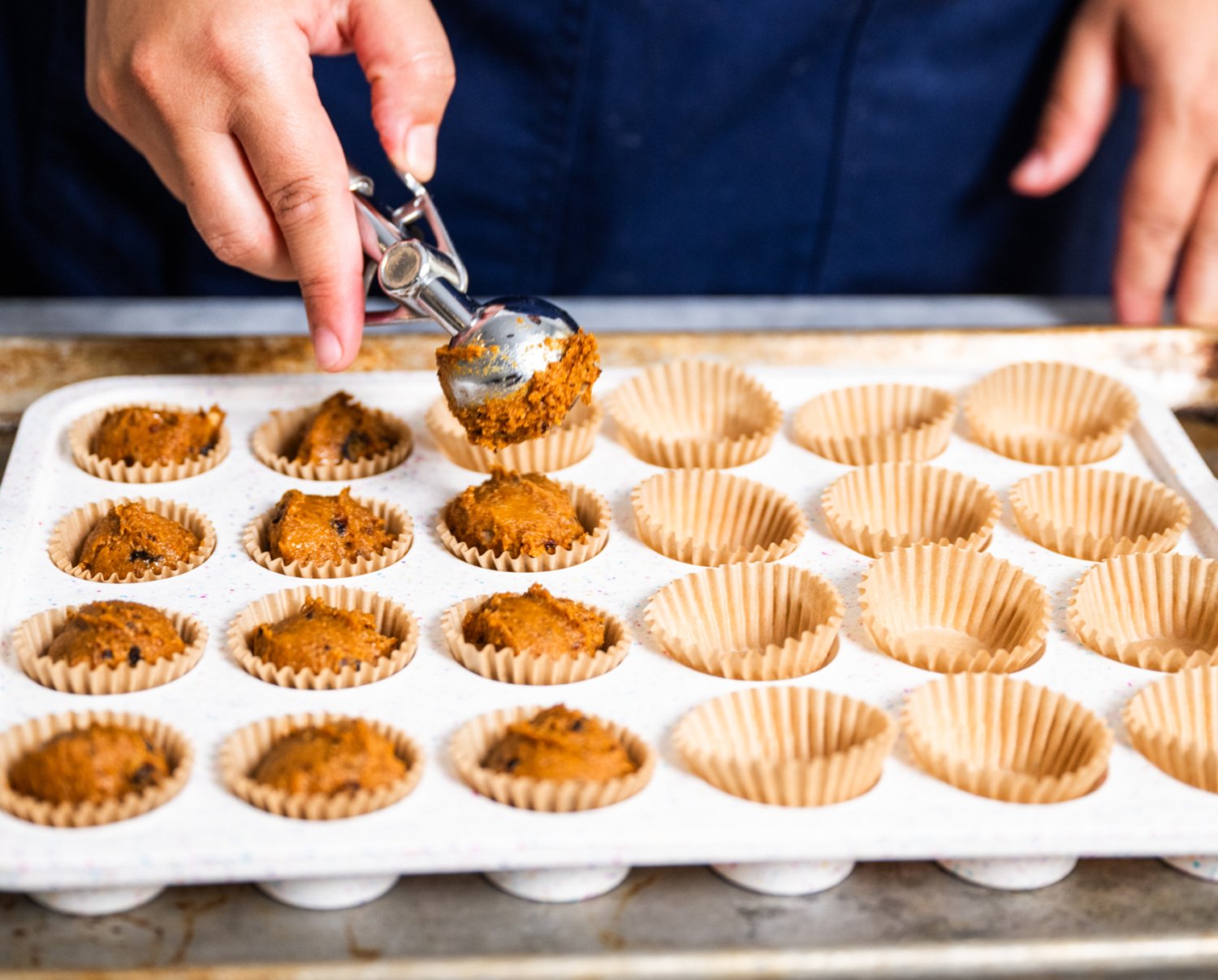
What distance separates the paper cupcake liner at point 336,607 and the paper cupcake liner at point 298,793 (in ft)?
0.24

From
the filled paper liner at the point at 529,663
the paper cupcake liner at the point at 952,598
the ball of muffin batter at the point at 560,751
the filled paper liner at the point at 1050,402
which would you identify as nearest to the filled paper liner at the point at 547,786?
the ball of muffin batter at the point at 560,751

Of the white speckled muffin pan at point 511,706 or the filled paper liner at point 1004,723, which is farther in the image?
the filled paper liner at point 1004,723

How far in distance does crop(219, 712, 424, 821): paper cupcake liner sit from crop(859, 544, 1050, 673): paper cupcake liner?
0.77 m

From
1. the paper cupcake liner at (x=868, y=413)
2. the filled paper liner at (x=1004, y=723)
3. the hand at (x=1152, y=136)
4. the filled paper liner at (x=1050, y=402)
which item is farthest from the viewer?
the hand at (x=1152, y=136)

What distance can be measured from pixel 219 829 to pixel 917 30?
2.51 metres

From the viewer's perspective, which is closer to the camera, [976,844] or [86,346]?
[976,844]

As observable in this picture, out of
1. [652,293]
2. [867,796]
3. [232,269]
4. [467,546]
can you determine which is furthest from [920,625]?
[232,269]

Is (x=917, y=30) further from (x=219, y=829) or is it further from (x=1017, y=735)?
(x=219, y=829)

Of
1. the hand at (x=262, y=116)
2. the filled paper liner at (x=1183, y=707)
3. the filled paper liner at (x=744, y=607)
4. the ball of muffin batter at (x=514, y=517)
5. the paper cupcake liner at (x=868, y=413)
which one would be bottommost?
the filled paper liner at (x=1183, y=707)

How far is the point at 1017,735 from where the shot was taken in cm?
186

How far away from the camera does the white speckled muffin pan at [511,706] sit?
1.57 m

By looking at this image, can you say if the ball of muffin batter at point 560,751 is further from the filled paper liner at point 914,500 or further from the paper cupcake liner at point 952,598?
the filled paper liner at point 914,500

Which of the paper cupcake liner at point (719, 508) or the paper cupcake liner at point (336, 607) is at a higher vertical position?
the paper cupcake liner at point (719, 508)

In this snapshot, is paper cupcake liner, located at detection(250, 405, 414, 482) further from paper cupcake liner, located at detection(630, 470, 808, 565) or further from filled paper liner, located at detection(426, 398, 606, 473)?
paper cupcake liner, located at detection(630, 470, 808, 565)
